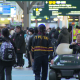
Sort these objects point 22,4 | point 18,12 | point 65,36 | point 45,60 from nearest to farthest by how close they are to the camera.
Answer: point 45,60
point 65,36
point 22,4
point 18,12

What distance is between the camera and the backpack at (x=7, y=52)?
6.25 m

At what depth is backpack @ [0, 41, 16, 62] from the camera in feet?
20.5

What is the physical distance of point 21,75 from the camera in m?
9.46

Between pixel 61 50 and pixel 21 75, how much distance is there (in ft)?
8.69

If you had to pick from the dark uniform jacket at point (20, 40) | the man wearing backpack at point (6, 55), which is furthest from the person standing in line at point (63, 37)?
the man wearing backpack at point (6, 55)

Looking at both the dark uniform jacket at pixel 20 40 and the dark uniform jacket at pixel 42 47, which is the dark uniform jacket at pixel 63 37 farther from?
the dark uniform jacket at pixel 42 47

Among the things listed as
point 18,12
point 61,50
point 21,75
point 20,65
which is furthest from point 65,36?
point 18,12

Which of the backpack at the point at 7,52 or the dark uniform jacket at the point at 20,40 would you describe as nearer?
the backpack at the point at 7,52

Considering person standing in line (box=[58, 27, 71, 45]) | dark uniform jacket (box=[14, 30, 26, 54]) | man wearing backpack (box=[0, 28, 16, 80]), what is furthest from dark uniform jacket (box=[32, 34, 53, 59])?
person standing in line (box=[58, 27, 71, 45])

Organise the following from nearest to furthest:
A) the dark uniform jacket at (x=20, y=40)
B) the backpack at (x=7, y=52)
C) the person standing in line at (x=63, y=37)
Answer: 1. the backpack at (x=7, y=52)
2. the dark uniform jacket at (x=20, y=40)
3. the person standing in line at (x=63, y=37)

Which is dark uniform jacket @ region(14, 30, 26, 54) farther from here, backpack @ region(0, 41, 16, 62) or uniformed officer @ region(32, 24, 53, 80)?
backpack @ region(0, 41, 16, 62)

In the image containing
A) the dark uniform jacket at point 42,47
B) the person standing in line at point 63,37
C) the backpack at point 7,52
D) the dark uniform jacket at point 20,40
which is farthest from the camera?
the person standing in line at point 63,37

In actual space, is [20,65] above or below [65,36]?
below

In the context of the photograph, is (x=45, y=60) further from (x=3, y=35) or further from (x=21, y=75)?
(x=21, y=75)
